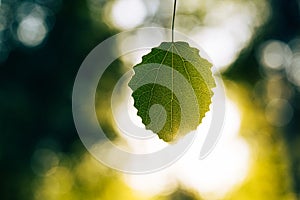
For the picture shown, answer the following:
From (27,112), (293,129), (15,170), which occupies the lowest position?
(15,170)

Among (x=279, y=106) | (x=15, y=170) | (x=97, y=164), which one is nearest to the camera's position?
(x=15, y=170)

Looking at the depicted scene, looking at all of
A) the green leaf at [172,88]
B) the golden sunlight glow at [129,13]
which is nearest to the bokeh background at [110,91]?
the golden sunlight glow at [129,13]

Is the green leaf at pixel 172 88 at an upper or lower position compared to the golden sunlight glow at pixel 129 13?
lower

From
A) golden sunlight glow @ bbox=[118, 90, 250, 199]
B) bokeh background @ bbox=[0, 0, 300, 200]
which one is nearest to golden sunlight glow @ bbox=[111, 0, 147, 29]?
bokeh background @ bbox=[0, 0, 300, 200]

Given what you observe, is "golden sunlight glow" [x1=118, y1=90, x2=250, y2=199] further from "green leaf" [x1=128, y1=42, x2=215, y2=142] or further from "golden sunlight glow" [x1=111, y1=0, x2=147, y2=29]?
"green leaf" [x1=128, y1=42, x2=215, y2=142]

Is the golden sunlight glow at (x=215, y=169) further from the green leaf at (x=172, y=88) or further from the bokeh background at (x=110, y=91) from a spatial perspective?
the green leaf at (x=172, y=88)

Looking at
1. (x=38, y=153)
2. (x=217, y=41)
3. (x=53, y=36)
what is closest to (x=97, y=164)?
(x=38, y=153)

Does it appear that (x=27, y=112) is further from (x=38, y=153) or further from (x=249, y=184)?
(x=249, y=184)
